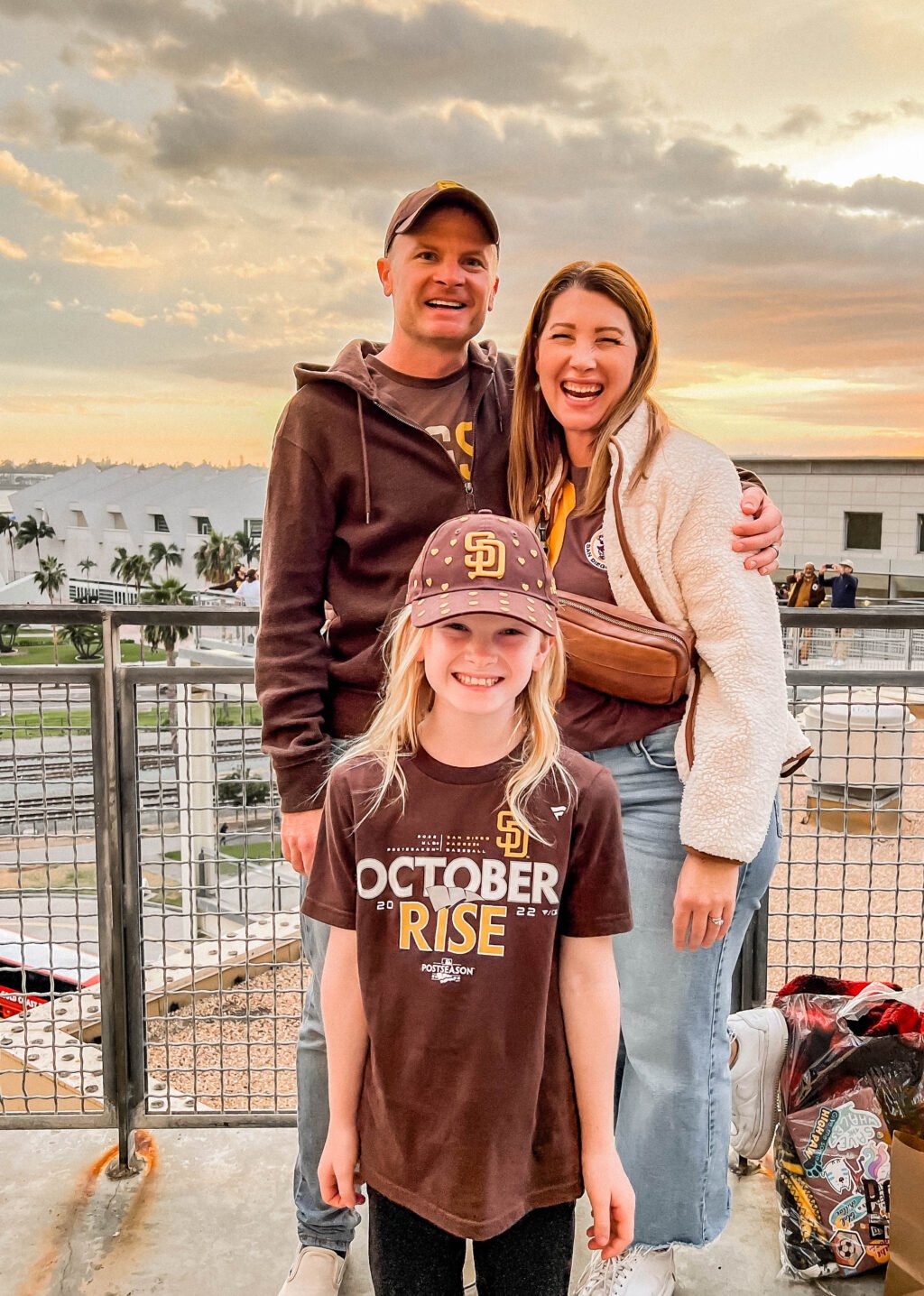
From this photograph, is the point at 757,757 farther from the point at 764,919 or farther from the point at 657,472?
the point at 764,919

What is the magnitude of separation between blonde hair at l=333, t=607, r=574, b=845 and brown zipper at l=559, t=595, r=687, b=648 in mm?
208

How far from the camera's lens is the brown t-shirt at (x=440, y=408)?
1751 mm

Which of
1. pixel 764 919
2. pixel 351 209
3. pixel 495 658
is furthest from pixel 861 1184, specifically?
pixel 351 209

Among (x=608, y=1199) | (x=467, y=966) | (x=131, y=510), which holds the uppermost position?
(x=131, y=510)

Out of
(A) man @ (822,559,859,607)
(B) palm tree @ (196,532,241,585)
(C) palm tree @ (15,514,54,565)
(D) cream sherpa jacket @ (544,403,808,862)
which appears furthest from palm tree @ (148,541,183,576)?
(D) cream sherpa jacket @ (544,403,808,862)

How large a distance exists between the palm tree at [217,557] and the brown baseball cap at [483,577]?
1606 inches

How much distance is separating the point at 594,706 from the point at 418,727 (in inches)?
16.2

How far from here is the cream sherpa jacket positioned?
59.7 inches

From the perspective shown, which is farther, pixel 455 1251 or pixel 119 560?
pixel 119 560

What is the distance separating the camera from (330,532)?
5.68ft

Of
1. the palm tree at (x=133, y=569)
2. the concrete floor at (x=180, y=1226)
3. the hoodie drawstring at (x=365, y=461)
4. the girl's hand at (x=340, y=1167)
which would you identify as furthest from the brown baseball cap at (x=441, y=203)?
the palm tree at (x=133, y=569)

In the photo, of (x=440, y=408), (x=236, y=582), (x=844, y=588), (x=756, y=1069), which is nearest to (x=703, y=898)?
(x=756, y=1069)

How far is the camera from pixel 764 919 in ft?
7.64

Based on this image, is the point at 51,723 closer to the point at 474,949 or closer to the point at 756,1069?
the point at 474,949
